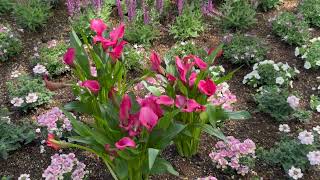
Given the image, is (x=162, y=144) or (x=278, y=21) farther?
(x=278, y=21)

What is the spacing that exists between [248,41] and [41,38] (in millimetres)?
2191

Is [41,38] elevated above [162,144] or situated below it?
below

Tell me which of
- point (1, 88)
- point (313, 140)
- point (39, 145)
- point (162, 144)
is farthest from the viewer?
point (1, 88)

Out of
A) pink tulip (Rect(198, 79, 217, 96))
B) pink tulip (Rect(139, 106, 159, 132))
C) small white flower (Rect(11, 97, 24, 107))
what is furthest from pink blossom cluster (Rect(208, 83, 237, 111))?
small white flower (Rect(11, 97, 24, 107))

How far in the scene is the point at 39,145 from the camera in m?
Result: 3.88

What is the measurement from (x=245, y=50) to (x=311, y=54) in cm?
64

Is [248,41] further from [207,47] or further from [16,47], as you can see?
[16,47]

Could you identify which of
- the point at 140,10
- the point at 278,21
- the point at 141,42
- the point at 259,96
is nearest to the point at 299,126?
the point at 259,96

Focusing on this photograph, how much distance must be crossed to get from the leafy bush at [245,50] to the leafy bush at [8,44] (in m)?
2.10

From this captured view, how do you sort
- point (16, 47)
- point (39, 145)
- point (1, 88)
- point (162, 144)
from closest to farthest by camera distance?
1. point (162, 144)
2. point (39, 145)
3. point (1, 88)
4. point (16, 47)

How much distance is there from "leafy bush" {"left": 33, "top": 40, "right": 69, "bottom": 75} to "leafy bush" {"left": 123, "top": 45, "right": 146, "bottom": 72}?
583 millimetres

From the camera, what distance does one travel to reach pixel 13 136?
12.3ft

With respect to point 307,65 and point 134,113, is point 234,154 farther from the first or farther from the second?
point 307,65

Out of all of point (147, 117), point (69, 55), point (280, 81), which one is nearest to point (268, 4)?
point (280, 81)
